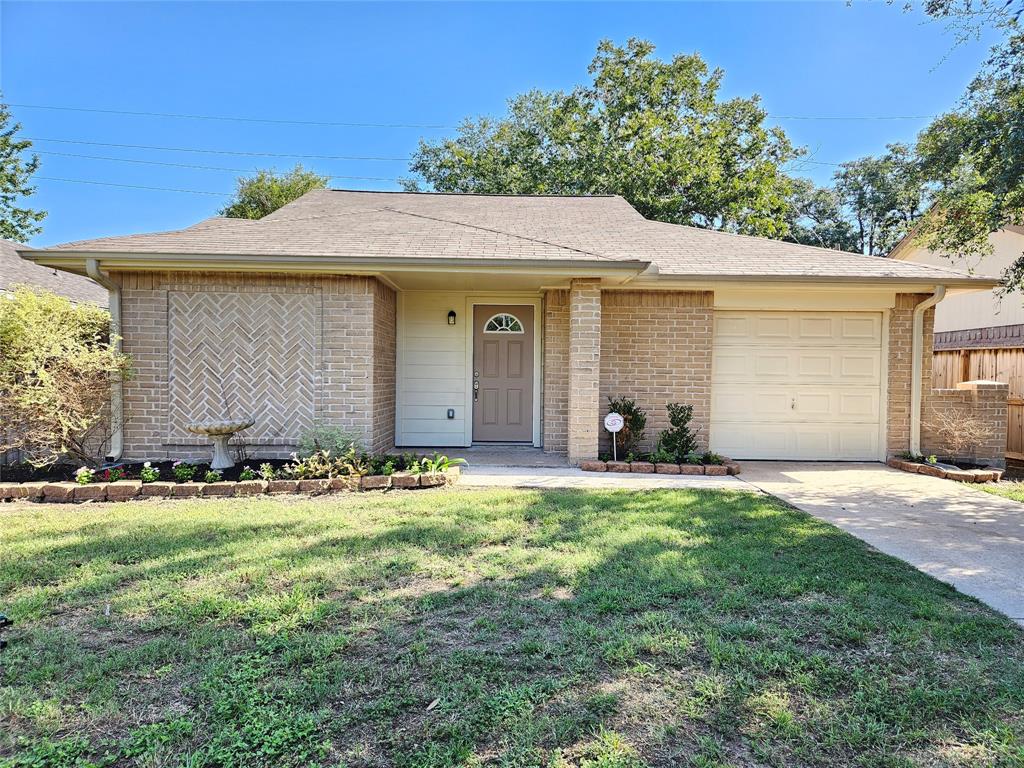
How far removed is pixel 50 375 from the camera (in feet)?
20.1

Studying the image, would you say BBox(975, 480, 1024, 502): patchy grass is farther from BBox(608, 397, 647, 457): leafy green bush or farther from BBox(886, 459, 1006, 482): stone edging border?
BBox(608, 397, 647, 457): leafy green bush

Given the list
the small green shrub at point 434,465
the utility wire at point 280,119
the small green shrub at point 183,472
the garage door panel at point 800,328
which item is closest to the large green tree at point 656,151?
the utility wire at point 280,119

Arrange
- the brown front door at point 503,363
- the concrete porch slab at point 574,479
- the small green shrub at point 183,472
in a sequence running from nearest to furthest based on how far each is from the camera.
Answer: the small green shrub at point 183,472
the concrete porch slab at point 574,479
the brown front door at point 503,363

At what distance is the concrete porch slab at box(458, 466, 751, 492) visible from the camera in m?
6.44

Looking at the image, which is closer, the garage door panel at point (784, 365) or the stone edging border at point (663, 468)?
the stone edging border at point (663, 468)

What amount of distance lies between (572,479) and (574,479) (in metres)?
0.03

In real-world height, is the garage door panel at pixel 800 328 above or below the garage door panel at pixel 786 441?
above

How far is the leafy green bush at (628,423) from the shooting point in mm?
7883

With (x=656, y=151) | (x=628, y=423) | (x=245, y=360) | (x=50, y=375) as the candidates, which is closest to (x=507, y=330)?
(x=628, y=423)

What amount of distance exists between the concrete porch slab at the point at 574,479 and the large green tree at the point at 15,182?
23262mm

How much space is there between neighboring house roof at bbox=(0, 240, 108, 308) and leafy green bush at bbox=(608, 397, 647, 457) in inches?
407

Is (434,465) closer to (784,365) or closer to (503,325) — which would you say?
(503,325)

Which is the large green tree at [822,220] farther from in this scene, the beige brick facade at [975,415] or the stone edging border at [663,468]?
the stone edging border at [663,468]

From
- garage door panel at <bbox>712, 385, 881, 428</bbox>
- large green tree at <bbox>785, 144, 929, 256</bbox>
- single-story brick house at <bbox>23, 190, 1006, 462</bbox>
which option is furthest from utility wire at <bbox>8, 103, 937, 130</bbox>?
garage door panel at <bbox>712, 385, 881, 428</bbox>
